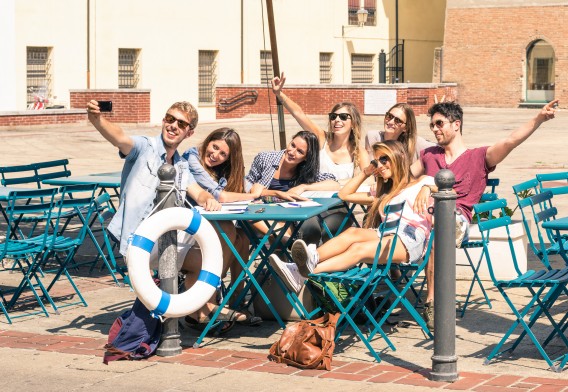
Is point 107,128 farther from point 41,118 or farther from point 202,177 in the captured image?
point 41,118

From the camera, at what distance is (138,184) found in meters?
7.60

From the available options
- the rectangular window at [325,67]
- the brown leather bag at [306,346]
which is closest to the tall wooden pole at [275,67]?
the brown leather bag at [306,346]

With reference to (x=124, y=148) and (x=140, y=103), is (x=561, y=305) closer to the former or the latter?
(x=124, y=148)

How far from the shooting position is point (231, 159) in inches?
326

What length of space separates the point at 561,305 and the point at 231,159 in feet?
8.23

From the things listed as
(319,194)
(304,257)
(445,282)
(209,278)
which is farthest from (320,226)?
(445,282)

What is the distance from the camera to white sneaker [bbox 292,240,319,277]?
692 centimetres

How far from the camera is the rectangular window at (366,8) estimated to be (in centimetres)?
4644

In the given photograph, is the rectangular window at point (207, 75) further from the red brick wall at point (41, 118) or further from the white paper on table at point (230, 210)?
the white paper on table at point (230, 210)

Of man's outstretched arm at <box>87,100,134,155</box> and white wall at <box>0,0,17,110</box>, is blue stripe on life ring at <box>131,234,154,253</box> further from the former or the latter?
white wall at <box>0,0,17,110</box>

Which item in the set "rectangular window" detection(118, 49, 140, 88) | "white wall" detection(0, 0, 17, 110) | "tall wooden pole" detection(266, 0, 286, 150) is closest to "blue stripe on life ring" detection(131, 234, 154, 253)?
"tall wooden pole" detection(266, 0, 286, 150)

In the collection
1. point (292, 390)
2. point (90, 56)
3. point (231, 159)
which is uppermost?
point (90, 56)

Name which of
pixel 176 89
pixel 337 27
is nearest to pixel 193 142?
pixel 176 89

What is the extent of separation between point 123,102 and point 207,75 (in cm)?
625
